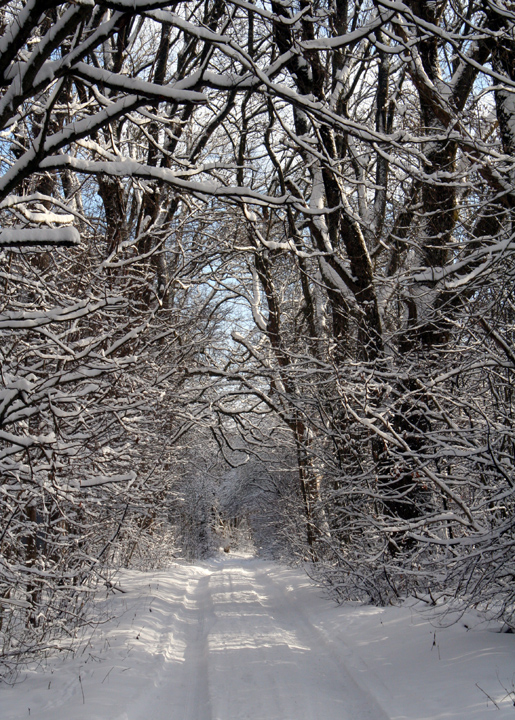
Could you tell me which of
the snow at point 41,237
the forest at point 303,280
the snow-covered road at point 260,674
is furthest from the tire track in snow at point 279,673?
the snow at point 41,237

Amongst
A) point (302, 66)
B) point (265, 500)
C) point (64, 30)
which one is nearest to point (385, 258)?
point (302, 66)

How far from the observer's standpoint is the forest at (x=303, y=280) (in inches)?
122

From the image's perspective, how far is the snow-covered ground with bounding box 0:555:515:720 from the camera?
3.71 m

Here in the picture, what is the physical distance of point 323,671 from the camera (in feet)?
15.9

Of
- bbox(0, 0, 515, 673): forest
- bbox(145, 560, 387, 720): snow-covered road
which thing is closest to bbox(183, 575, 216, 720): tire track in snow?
bbox(145, 560, 387, 720): snow-covered road

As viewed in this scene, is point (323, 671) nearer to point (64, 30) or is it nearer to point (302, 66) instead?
point (64, 30)

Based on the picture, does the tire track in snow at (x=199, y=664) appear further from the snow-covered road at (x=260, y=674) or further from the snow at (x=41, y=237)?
the snow at (x=41, y=237)

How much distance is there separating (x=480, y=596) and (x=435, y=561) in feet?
1.50

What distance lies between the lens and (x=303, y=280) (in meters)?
11.0

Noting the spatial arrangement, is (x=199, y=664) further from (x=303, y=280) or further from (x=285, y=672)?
(x=303, y=280)

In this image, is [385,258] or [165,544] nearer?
[385,258]

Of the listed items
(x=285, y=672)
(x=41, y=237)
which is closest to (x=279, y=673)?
(x=285, y=672)

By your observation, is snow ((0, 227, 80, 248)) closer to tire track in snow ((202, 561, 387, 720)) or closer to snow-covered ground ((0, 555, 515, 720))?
snow-covered ground ((0, 555, 515, 720))

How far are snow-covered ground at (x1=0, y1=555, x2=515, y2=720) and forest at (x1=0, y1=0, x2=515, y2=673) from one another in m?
0.42
